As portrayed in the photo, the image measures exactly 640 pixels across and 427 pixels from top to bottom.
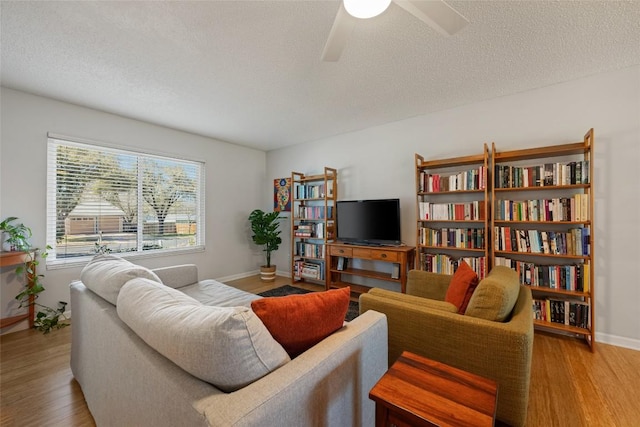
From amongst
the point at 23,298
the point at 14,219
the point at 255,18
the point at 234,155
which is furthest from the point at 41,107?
the point at 255,18

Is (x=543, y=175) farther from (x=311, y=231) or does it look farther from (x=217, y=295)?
(x=217, y=295)

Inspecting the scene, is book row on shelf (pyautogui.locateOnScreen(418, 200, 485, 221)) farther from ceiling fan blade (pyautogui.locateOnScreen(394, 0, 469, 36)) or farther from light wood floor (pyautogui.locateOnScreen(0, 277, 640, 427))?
ceiling fan blade (pyautogui.locateOnScreen(394, 0, 469, 36))

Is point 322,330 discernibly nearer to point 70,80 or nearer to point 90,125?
point 70,80

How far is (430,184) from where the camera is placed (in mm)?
3020

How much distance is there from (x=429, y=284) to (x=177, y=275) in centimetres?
236

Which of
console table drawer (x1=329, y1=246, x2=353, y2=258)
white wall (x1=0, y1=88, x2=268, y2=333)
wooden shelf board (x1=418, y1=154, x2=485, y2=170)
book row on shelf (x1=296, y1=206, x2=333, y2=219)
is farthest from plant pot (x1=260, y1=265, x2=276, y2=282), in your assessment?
wooden shelf board (x1=418, y1=154, x2=485, y2=170)

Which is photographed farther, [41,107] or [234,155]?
[234,155]

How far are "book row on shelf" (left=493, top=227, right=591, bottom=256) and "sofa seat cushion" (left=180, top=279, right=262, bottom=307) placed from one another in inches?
98.3

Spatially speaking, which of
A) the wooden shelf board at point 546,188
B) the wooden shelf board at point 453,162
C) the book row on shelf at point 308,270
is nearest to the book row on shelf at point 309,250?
the book row on shelf at point 308,270

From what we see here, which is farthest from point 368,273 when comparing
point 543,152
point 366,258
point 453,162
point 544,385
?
point 543,152

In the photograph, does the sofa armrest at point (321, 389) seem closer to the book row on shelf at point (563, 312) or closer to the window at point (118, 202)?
the book row on shelf at point (563, 312)

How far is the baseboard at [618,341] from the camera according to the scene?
220 centimetres

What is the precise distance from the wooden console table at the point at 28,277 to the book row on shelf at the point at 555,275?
469 centimetres

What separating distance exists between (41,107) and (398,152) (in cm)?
413
